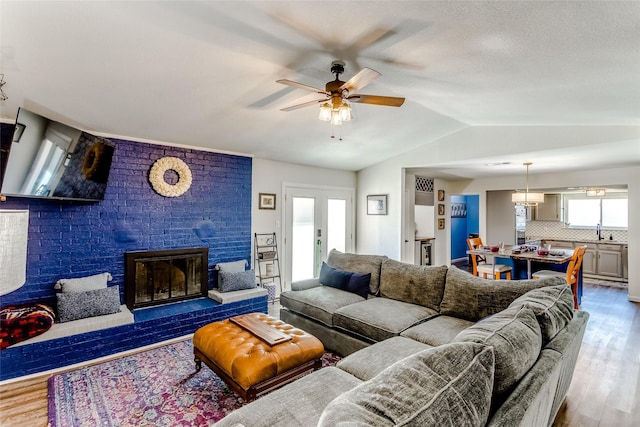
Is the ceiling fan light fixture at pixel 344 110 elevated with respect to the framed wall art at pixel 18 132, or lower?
elevated

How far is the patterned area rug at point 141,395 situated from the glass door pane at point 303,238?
2.58 meters

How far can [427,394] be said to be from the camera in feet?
3.11

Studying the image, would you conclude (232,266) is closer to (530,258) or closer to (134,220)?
(134,220)

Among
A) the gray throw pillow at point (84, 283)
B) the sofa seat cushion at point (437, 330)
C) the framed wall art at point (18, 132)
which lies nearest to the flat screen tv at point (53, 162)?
the framed wall art at point (18, 132)

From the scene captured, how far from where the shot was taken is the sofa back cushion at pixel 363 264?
12.2 feet

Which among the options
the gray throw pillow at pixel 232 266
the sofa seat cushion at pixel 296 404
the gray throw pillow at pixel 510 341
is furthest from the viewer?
the gray throw pillow at pixel 232 266

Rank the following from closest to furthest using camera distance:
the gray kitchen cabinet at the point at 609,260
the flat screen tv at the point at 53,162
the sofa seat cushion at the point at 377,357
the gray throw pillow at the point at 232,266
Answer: the sofa seat cushion at the point at 377,357 < the flat screen tv at the point at 53,162 < the gray throw pillow at the point at 232,266 < the gray kitchen cabinet at the point at 609,260

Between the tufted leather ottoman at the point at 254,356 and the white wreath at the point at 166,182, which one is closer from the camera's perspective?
the tufted leather ottoman at the point at 254,356

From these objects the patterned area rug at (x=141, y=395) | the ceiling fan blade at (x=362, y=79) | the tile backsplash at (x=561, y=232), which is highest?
the ceiling fan blade at (x=362, y=79)

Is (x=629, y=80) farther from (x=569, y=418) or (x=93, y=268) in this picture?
(x=93, y=268)

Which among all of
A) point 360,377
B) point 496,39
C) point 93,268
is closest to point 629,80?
point 496,39

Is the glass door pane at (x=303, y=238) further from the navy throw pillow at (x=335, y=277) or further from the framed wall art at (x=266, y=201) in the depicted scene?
the navy throw pillow at (x=335, y=277)

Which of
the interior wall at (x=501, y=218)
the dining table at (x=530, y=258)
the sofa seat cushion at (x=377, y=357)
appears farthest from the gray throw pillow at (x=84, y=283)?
the interior wall at (x=501, y=218)

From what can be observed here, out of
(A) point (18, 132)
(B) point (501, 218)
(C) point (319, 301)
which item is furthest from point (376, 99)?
(B) point (501, 218)
